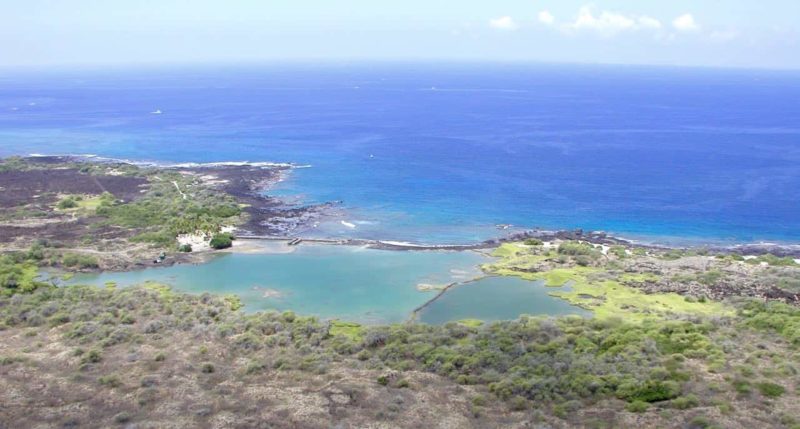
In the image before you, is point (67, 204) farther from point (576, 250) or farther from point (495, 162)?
point (495, 162)

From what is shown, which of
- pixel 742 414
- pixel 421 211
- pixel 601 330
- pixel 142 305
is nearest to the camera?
pixel 742 414

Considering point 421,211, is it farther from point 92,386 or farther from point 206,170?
point 92,386

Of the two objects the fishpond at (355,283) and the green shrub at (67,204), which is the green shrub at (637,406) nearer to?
the fishpond at (355,283)

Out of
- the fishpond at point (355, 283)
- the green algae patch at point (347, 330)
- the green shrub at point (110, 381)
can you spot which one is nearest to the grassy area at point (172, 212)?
the fishpond at point (355, 283)

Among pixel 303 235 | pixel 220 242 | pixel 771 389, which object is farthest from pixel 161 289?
pixel 771 389

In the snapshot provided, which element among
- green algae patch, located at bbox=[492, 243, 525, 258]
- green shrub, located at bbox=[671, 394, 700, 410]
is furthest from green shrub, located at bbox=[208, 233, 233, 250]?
green shrub, located at bbox=[671, 394, 700, 410]

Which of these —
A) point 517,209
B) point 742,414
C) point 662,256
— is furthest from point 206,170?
point 742,414

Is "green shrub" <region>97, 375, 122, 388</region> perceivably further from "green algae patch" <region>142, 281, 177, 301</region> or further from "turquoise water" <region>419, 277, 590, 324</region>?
"turquoise water" <region>419, 277, 590, 324</region>
